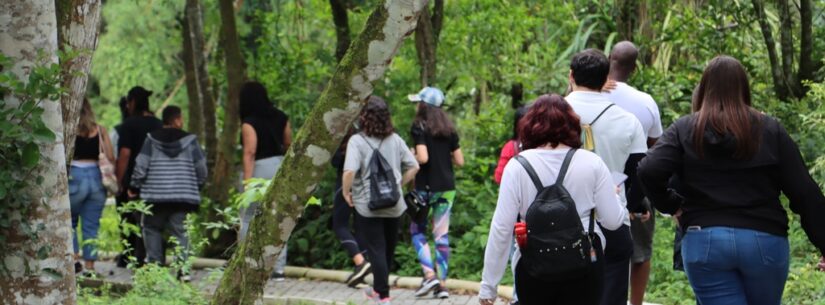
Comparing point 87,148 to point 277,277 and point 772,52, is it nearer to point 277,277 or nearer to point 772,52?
point 277,277

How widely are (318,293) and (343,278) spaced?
69cm

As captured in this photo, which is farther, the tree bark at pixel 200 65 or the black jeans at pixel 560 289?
the tree bark at pixel 200 65

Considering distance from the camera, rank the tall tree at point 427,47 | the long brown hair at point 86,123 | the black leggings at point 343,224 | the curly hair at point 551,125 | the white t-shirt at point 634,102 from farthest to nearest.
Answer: the tall tree at point 427,47 < the long brown hair at point 86,123 < the black leggings at point 343,224 < the white t-shirt at point 634,102 < the curly hair at point 551,125

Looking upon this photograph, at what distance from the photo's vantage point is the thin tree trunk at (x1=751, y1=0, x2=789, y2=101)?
11.6 metres

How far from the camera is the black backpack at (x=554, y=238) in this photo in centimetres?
526

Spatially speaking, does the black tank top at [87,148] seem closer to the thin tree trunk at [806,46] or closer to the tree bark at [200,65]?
the tree bark at [200,65]

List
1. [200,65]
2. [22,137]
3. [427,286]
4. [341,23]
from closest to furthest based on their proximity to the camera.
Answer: [22,137]
[427,286]
[341,23]
[200,65]

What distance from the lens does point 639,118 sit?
7.09 metres

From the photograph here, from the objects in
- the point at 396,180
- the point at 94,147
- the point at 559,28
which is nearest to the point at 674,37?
the point at 559,28

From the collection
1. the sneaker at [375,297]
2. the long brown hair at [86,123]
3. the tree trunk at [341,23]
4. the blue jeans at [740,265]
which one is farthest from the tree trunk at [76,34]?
the tree trunk at [341,23]

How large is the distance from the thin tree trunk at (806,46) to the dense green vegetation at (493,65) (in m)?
0.13

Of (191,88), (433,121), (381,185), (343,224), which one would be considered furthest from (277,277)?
(191,88)

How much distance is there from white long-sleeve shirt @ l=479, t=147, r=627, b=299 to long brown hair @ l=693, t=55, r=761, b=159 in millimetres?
524

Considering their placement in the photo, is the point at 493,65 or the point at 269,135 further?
the point at 493,65
